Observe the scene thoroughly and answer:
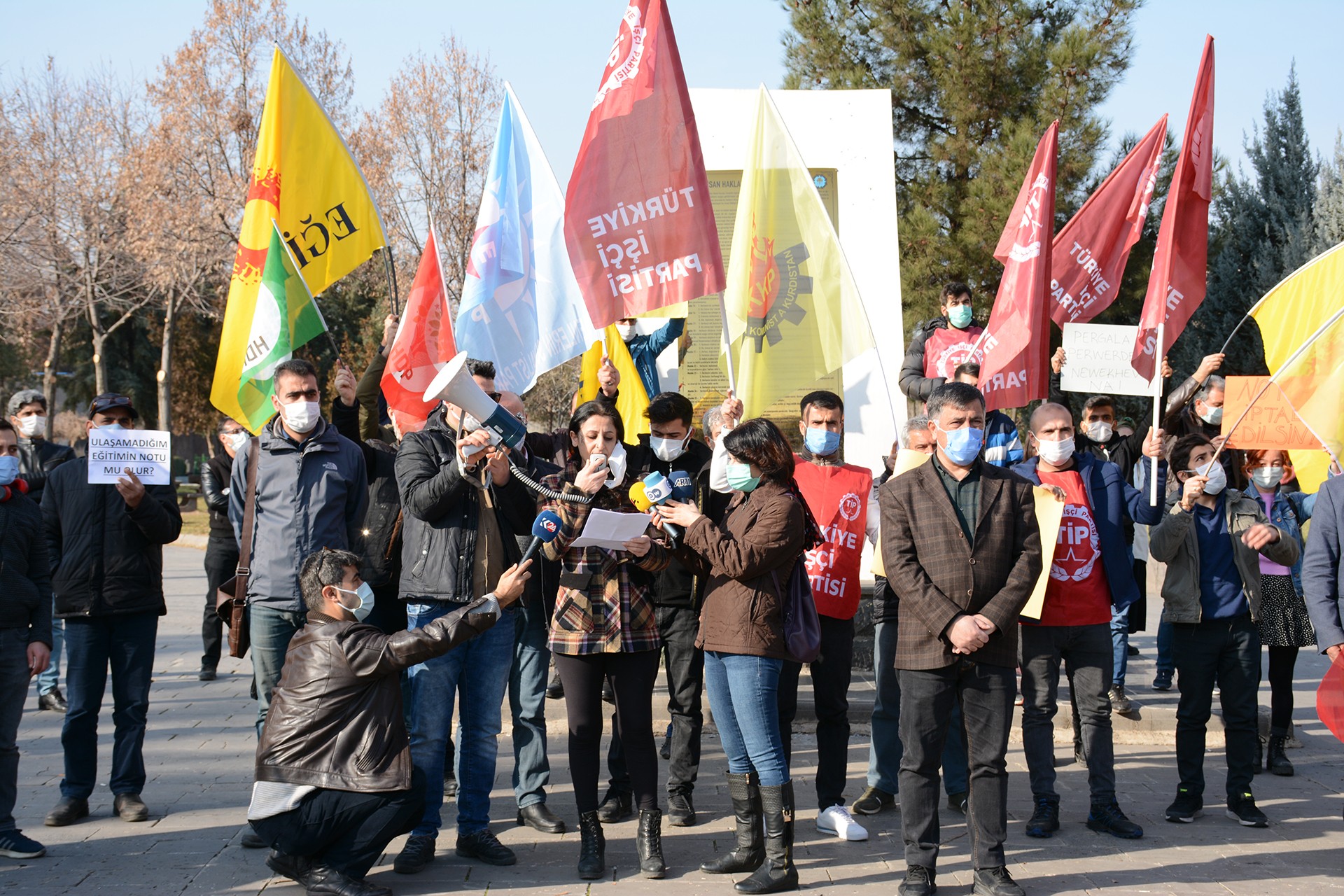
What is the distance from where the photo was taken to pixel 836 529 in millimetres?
5812

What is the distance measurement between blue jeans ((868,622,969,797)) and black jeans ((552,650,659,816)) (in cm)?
144

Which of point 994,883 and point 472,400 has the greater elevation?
point 472,400

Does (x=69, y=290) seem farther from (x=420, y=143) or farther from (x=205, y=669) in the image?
(x=205, y=669)

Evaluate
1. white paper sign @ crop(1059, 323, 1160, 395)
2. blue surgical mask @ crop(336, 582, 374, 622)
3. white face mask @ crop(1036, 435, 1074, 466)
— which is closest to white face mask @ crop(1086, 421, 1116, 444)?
white paper sign @ crop(1059, 323, 1160, 395)

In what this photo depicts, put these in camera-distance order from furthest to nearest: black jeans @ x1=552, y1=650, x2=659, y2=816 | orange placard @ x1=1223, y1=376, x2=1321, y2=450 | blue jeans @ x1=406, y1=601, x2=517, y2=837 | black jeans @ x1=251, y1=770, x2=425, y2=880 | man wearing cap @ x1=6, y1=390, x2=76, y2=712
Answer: man wearing cap @ x1=6, y1=390, x2=76, y2=712 < orange placard @ x1=1223, y1=376, x2=1321, y2=450 < blue jeans @ x1=406, y1=601, x2=517, y2=837 < black jeans @ x1=552, y1=650, x2=659, y2=816 < black jeans @ x1=251, y1=770, x2=425, y2=880

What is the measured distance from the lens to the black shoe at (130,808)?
570 cm

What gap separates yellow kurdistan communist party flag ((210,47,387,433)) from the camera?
23.2 ft

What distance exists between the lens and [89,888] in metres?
4.74

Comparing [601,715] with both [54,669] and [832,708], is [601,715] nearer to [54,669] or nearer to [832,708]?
[832,708]

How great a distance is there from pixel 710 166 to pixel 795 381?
12.3 feet

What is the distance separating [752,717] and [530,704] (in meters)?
1.43

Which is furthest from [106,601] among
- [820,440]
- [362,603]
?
[820,440]

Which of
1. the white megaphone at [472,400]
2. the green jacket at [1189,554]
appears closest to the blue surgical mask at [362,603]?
the white megaphone at [472,400]

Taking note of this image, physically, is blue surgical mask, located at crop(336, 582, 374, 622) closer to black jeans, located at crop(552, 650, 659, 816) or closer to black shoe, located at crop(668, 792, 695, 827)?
black jeans, located at crop(552, 650, 659, 816)
